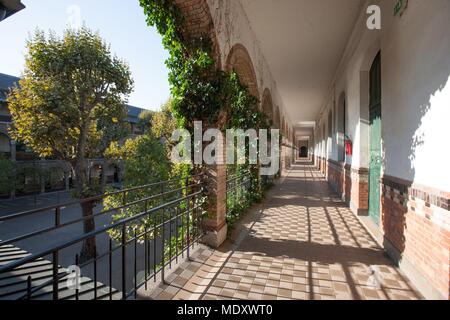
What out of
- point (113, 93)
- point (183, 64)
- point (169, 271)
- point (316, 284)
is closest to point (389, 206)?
point (316, 284)

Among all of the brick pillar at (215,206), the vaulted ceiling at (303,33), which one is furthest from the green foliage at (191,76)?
the vaulted ceiling at (303,33)

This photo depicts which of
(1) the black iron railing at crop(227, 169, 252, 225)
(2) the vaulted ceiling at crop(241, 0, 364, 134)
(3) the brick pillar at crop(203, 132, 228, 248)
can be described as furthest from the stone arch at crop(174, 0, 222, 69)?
(1) the black iron railing at crop(227, 169, 252, 225)

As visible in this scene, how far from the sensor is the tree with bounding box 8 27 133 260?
9.13 metres

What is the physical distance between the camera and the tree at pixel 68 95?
9133 millimetres

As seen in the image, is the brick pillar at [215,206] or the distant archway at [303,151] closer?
the brick pillar at [215,206]

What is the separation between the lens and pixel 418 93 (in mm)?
2902

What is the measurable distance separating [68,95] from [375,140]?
31.2 feet

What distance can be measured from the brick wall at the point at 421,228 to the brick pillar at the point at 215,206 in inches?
95.2

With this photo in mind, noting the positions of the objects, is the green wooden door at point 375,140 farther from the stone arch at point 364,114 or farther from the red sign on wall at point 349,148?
the red sign on wall at point 349,148

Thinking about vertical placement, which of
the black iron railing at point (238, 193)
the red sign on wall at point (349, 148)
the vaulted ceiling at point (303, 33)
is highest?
the vaulted ceiling at point (303, 33)

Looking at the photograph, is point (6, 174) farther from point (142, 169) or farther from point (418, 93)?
point (418, 93)

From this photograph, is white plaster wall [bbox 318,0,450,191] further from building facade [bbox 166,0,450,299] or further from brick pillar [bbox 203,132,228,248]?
brick pillar [bbox 203,132,228,248]

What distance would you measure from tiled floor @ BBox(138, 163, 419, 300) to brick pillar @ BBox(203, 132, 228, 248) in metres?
0.21

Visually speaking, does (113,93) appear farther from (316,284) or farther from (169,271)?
(316,284)
